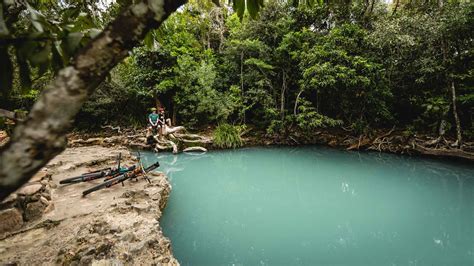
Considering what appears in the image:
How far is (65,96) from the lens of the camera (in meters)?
0.57

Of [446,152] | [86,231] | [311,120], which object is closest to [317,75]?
[311,120]

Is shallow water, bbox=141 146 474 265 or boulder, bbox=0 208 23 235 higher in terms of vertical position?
boulder, bbox=0 208 23 235

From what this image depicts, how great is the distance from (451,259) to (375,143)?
23.6 ft

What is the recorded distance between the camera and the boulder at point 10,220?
268 cm

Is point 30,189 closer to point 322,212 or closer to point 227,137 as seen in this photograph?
point 322,212

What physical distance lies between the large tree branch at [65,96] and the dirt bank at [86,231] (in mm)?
1877

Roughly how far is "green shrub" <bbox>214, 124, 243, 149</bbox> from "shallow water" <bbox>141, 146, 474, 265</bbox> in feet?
7.04

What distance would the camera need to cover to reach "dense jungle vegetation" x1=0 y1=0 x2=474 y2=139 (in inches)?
333

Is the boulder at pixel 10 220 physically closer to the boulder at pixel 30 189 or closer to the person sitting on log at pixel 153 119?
the boulder at pixel 30 189

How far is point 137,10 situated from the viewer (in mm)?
616

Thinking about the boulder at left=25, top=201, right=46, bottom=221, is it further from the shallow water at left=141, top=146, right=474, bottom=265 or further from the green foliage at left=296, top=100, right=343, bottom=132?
the green foliage at left=296, top=100, right=343, bottom=132

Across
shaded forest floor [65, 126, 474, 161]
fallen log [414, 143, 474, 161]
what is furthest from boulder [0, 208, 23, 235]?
fallen log [414, 143, 474, 161]

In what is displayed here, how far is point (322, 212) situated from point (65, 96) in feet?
16.6

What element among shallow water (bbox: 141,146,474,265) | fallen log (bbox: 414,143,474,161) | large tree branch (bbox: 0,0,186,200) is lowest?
shallow water (bbox: 141,146,474,265)
